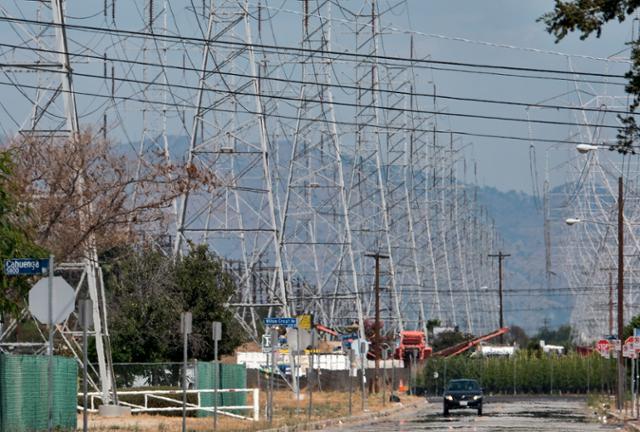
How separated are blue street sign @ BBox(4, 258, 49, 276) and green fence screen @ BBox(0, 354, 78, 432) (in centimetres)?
562

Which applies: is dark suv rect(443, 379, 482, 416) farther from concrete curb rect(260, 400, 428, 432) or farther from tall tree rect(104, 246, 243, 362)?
tall tree rect(104, 246, 243, 362)

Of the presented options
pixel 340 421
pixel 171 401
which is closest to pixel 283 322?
pixel 340 421

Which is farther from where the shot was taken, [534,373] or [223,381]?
[534,373]

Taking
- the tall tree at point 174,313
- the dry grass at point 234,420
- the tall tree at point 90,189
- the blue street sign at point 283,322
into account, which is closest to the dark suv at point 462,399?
the dry grass at point 234,420

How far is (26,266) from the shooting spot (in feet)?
84.8

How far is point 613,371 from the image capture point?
286ft

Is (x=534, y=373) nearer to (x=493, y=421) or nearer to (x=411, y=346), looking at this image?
(x=411, y=346)

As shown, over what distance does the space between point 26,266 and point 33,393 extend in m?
8.88

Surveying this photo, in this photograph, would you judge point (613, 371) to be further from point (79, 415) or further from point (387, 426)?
point (79, 415)

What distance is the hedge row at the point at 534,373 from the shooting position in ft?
305

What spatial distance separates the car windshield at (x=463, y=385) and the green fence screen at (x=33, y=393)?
24720mm

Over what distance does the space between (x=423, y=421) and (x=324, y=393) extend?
2643cm

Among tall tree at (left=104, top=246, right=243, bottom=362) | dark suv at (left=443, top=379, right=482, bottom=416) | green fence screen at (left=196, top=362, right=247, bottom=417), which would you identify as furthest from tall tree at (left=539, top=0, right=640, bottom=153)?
tall tree at (left=104, top=246, right=243, bottom=362)

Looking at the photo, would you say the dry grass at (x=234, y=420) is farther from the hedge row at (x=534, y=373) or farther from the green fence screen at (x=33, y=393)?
the hedge row at (x=534, y=373)
